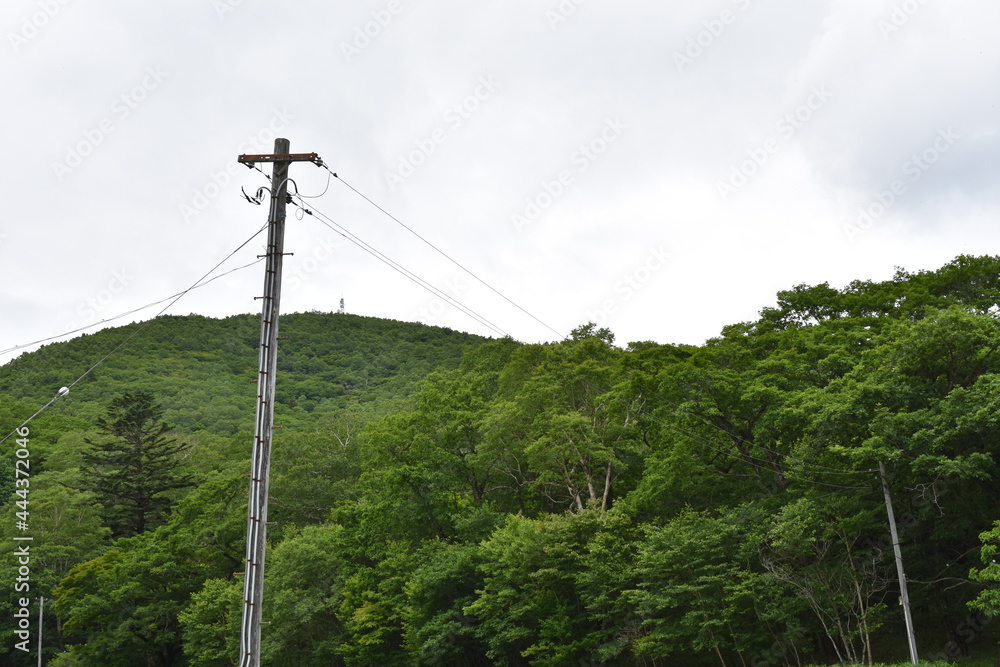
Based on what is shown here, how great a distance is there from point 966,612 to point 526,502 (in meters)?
17.2

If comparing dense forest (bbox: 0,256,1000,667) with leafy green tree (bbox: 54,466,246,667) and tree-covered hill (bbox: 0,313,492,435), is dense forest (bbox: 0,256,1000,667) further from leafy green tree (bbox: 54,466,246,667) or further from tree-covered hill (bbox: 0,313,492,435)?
tree-covered hill (bbox: 0,313,492,435)

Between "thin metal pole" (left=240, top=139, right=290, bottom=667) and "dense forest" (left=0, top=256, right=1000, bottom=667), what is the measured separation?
44.0 feet

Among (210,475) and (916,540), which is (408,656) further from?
(210,475)

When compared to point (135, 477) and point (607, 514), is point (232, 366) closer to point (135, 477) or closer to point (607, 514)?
point (135, 477)

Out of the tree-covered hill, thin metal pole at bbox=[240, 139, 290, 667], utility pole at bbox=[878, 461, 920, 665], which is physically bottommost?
utility pole at bbox=[878, 461, 920, 665]

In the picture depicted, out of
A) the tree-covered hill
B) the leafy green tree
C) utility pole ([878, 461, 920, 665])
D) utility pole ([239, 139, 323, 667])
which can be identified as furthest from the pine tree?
utility pole ([239, 139, 323, 667])

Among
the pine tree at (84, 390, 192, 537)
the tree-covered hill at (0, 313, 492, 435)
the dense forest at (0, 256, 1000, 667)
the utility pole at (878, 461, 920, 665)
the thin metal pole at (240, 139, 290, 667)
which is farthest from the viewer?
the tree-covered hill at (0, 313, 492, 435)

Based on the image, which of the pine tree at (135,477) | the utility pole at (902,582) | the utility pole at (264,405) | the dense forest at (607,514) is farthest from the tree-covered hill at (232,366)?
the utility pole at (264,405)

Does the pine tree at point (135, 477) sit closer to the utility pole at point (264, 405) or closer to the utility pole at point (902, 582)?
the utility pole at point (902, 582)

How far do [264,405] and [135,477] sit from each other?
46048 mm

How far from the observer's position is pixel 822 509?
20062mm

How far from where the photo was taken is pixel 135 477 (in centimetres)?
4928

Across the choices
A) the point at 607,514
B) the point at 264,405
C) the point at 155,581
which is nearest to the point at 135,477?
the point at 155,581

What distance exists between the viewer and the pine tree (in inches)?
1935
